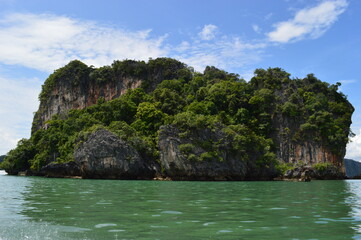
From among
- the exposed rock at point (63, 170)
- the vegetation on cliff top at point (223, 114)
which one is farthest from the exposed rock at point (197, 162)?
the exposed rock at point (63, 170)

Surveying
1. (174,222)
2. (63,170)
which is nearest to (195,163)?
(63,170)

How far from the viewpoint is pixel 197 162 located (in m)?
42.8

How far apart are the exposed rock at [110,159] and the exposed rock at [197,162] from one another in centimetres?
400

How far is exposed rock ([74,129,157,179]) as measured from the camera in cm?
4522

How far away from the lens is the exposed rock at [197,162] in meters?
42.8

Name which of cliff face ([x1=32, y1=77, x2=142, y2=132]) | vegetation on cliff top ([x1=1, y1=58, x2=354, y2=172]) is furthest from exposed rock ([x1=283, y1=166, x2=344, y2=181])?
cliff face ([x1=32, y1=77, x2=142, y2=132])

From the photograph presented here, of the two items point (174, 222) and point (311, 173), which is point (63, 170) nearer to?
point (311, 173)

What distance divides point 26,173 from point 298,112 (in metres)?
47.2

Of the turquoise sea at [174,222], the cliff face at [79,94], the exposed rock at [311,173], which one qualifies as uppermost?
the cliff face at [79,94]

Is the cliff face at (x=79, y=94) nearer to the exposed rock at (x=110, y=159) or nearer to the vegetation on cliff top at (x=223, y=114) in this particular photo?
the vegetation on cliff top at (x=223, y=114)

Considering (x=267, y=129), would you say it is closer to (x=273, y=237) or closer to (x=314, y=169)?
(x=314, y=169)

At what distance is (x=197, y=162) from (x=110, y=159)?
11.7 m

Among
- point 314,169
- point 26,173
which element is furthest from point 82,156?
point 314,169

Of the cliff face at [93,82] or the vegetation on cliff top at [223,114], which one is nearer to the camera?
the vegetation on cliff top at [223,114]
